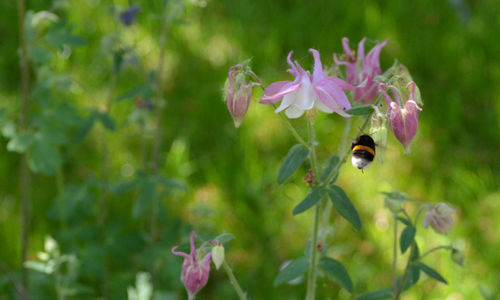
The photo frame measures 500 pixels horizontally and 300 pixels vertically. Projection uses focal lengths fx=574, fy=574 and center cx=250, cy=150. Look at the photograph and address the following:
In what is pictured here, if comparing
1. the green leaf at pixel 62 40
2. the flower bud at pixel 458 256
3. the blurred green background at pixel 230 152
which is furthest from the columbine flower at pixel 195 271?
the green leaf at pixel 62 40

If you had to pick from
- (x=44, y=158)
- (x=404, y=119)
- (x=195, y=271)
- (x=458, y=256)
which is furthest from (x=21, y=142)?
(x=458, y=256)

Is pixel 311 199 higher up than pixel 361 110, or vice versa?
pixel 361 110

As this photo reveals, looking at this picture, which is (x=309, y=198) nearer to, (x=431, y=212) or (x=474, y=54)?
(x=431, y=212)

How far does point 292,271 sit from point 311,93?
0.61 m

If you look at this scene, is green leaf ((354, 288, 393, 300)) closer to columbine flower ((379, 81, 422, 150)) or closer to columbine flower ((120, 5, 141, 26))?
columbine flower ((379, 81, 422, 150))

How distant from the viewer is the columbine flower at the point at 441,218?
1.75 m

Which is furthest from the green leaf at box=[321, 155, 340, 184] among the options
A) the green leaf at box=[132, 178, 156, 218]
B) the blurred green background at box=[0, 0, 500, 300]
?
the green leaf at box=[132, 178, 156, 218]

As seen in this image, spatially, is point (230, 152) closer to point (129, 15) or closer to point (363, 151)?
point (129, 15)

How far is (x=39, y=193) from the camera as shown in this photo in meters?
3.27

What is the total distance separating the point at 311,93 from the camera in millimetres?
1486

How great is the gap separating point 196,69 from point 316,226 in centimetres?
246

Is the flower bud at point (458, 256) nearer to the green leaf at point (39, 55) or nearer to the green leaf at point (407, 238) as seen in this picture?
the green leaf at point (407, 238)

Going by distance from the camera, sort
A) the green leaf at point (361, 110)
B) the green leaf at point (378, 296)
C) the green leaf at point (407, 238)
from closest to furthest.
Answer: the green leaf at point (361, 110) → the green leaf at point (407, 238) → the green leaf at point (378, 296)

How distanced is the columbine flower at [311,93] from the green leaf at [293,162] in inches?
7.1
